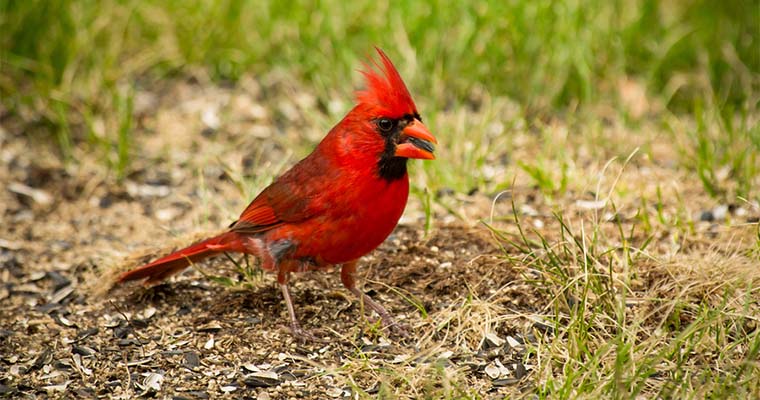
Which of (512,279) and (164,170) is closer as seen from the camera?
(512,279)

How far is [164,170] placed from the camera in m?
5.29

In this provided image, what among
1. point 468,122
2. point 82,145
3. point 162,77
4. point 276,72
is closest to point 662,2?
point 468,122

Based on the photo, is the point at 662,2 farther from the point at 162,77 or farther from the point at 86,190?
the point at 86,190

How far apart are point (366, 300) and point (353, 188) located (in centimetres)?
51

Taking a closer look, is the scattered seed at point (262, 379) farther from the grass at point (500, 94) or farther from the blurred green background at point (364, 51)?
the blurred green background at point (364, 51)

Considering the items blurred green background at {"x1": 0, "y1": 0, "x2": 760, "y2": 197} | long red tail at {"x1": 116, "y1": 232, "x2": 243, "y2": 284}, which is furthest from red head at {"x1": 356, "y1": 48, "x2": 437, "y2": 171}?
blurred green background at {"x1": 0, "y1": 0, "x2": 760, "y2": 197}

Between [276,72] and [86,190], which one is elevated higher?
[276,72]

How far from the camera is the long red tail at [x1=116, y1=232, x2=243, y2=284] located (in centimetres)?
360

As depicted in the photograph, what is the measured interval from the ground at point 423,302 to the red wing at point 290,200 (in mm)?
324

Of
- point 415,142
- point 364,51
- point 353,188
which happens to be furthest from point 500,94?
point 353,188

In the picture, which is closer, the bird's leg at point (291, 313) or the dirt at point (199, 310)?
the dirt at point (199, 310)

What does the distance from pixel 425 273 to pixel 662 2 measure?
3535mm

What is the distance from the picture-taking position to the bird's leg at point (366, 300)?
11.3 ft

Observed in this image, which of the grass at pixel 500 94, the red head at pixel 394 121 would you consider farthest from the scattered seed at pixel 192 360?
the red head at pixel 394 121
